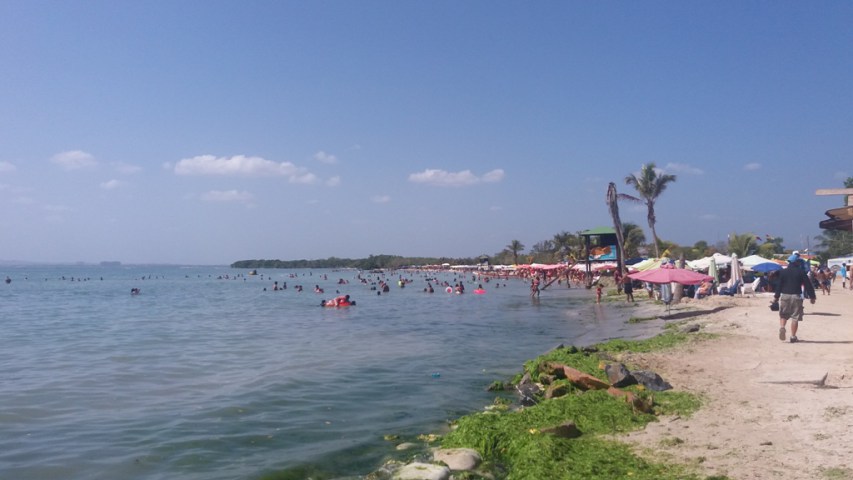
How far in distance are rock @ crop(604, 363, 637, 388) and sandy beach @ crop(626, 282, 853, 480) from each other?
2.52ft

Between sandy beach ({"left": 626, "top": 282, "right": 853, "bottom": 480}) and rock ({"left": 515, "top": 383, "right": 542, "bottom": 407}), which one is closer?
sandy beach ({"left": 626, "top": 282, "right": 853, "bottom": 480})

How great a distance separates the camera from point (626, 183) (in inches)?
2350

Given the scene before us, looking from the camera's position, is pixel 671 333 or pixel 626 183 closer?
pixel 671 333

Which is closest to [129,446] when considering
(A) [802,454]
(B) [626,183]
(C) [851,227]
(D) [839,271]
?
(A) [802,454]

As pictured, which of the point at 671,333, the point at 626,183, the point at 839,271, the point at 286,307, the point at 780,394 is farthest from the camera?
the point at 626,183

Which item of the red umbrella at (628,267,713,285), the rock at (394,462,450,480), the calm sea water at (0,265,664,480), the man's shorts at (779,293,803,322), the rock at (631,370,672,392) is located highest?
the red umbrella at (628,267,713,285)

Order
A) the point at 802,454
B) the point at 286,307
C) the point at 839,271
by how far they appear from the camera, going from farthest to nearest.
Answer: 1. the point at 839,271
2. the point at 286,307
3. the point at 802,454

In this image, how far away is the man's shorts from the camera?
39.4ft

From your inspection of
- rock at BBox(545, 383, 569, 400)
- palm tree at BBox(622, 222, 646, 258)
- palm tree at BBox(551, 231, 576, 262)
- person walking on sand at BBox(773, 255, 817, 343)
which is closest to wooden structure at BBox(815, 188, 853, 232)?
person walking on sand at BBox(773, 255, 817, 343)

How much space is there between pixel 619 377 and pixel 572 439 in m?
2.99

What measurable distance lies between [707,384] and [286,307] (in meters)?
32.6

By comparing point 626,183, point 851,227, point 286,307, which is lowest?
point 286,307

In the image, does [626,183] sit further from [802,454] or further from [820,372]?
[802,454]

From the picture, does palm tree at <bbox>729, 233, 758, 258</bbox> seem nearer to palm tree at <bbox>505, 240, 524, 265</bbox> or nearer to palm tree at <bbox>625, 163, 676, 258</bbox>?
palm tree at <bbox>625, 163, 676, 258</bbox>
